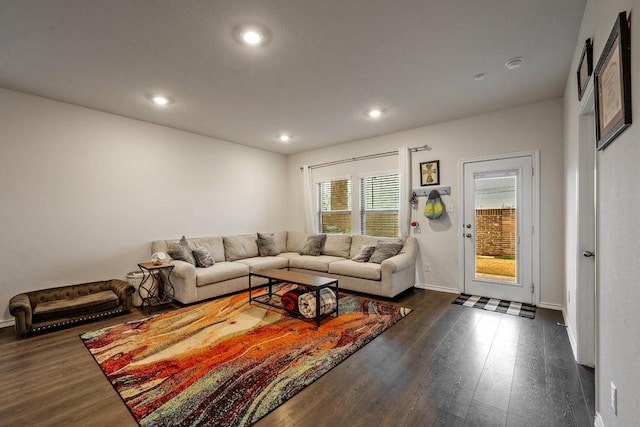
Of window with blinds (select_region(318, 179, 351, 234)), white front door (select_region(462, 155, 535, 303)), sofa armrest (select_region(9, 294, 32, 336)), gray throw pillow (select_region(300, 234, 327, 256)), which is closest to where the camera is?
sofa armrest (select_region(9, 294, 32, 336))

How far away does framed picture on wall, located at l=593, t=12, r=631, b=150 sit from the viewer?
1.19 metres

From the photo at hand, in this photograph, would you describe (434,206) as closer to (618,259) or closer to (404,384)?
(404,384)

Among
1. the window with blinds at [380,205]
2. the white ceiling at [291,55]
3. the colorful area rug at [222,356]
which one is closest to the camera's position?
the colorful area rug at [222,356]

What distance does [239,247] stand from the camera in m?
5.21

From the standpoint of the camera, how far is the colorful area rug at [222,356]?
1.87 meters

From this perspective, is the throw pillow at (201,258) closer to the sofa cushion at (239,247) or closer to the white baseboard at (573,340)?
the sofa cushion at (239,247)

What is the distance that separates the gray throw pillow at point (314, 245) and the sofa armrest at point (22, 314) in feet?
12.3

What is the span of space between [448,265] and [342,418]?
3.30 metres

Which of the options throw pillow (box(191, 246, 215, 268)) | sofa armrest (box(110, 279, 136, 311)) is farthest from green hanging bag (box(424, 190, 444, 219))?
sofa armrest (box(110, 279, 136, 311))

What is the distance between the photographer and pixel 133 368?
7.64 feet

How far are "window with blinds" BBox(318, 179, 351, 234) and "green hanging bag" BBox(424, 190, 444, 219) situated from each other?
1.63 metres

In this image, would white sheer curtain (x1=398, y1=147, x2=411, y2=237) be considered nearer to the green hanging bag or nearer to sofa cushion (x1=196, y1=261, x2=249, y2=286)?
the green hanging bag

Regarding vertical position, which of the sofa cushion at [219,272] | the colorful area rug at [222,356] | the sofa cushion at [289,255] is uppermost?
the sofa cushion at [289,255]

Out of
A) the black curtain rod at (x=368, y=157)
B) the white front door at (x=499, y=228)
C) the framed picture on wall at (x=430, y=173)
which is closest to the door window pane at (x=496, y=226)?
the white front door at (x=499, y=228)
